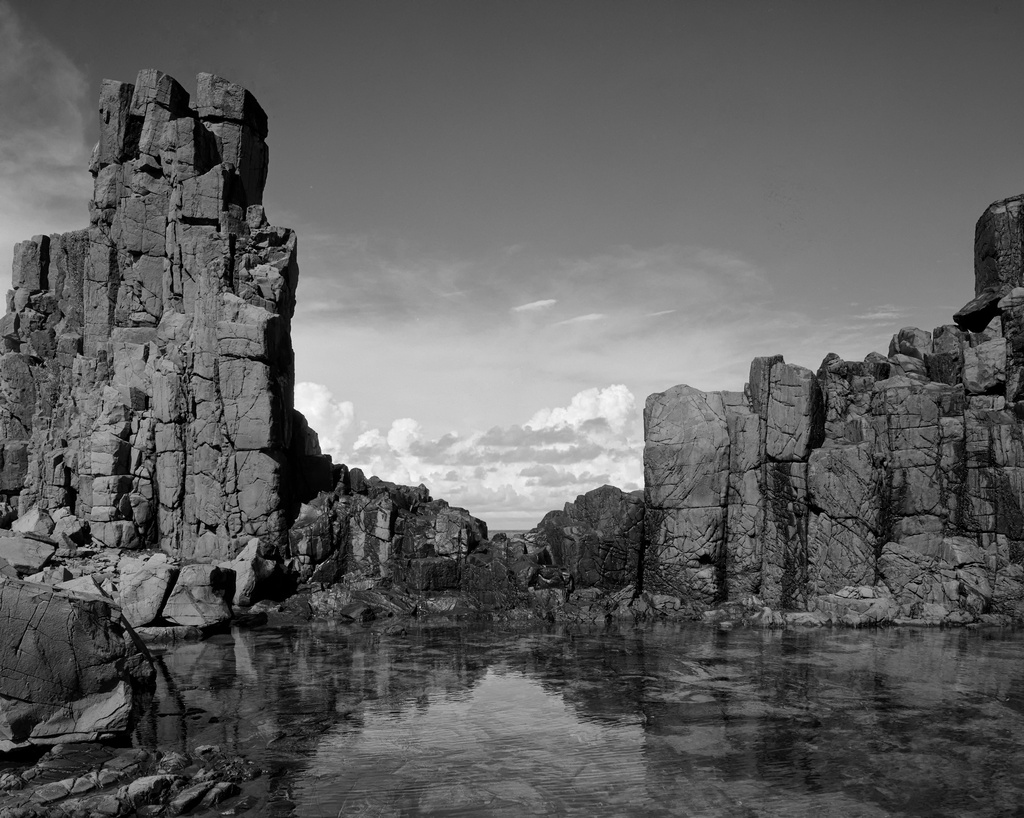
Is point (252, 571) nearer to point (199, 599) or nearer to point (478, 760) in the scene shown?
point (199, 599)

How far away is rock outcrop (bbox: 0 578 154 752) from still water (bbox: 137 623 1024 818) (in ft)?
4.30

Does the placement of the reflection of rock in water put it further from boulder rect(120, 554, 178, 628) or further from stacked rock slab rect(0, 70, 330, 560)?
stacked rock slab rect(0, 70, 330, 560)

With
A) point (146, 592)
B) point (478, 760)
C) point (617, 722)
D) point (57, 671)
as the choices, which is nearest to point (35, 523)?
point (146, 592)

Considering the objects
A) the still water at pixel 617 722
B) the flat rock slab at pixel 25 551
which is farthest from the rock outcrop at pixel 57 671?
the flat rock slab at pixel 25 551

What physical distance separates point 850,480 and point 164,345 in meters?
35.1

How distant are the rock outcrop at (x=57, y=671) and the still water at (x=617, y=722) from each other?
131cm

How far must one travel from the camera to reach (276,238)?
157 feet

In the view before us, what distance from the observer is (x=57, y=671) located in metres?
18.8

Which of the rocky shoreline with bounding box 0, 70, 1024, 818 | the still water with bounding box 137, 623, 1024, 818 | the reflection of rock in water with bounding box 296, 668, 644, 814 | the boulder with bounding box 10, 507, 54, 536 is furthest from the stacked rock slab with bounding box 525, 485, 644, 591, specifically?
the boulder with bounding box 10, 507, 54, 536

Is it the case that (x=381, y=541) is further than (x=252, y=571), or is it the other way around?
(x=381, y=541)

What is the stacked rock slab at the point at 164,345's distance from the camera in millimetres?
42500

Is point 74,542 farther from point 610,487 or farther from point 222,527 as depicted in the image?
point 610,487

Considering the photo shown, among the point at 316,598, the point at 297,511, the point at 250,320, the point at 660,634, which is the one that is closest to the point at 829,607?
the point at 660,634

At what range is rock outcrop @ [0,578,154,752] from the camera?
→ 18.2 m
